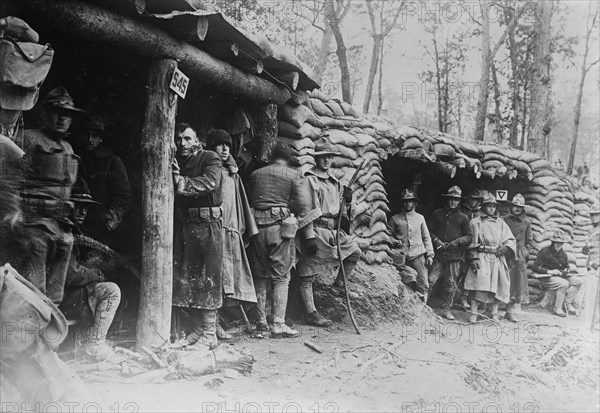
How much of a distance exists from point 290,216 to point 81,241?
7.23 ft

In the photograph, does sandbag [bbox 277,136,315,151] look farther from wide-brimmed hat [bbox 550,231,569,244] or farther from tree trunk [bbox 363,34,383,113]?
tree trunk [bbox 363,34,383,113]

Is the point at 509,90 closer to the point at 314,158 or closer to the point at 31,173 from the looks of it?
the point at 314,158

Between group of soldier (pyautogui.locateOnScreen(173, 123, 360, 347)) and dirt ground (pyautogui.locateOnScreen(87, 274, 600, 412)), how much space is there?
43 centimetres

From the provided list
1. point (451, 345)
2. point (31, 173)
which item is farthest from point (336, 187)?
point (31, 173)

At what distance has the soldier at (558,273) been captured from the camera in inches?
353

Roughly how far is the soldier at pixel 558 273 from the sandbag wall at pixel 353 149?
3.61 meters

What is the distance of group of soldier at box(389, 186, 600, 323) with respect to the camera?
7.57 m

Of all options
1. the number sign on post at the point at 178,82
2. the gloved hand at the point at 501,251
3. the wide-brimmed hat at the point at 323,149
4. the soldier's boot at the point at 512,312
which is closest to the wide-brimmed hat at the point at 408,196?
the gloved hand at the point at 501,251

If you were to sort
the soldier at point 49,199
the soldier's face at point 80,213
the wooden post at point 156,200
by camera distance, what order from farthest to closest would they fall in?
1. the wooden post at point 156,200
2. the soldier's face at point 80,213
3. the soldier at point 49,199

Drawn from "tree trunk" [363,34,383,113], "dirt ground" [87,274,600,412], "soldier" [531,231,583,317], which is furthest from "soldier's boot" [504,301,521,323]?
"tree trunk" [363,34,383,113]

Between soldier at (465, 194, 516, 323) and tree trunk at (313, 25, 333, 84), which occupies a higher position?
tree trunk at (313, 25, 333, 84)

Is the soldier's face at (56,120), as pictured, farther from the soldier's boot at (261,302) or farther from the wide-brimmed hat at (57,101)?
A: the soldier's boot at (261,302)

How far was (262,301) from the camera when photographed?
5.48m

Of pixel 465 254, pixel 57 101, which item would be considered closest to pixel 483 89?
pixel 465 254
